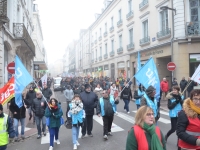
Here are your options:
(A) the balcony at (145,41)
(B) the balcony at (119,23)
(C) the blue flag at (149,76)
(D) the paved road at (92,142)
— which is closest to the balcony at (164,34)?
(A) the balcony at (145,41)

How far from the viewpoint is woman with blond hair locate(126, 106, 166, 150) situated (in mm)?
2403

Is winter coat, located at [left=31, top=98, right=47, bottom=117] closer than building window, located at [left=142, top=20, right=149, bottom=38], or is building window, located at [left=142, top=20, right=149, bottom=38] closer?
winter coat, located at [left=31, top=98, right=47, bottom=117]

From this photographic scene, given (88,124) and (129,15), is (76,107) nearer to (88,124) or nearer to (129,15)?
(88,124)

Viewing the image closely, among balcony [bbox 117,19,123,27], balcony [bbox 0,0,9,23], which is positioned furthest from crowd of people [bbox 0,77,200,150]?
balcony [bbox 117,19,123,27]

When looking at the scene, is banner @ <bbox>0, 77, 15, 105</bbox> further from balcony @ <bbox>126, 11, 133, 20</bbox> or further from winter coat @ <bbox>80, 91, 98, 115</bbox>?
balcony @ <bbox>126, 11, 133, 20</bbox>

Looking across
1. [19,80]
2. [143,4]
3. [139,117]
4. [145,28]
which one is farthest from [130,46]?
[139,117]

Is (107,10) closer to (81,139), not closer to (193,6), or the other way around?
(193,6)

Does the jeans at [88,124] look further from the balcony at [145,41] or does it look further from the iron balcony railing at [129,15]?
the iron balcony railing at [129,15]

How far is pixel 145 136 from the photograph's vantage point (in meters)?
2.44

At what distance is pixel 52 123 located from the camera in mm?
5676

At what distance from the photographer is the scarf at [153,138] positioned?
2385 mm

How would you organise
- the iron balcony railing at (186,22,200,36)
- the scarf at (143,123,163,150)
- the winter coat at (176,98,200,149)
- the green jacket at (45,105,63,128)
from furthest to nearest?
1. the iron balcony railing at (186,22,200,36)
2. the green jacket at (45,105,63,128)
3. the winter coat at (176,98,200,149)
4. the scarf at (143,123,163,150)

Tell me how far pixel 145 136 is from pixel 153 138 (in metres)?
0.10

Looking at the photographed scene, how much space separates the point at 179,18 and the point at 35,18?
31189 mm
